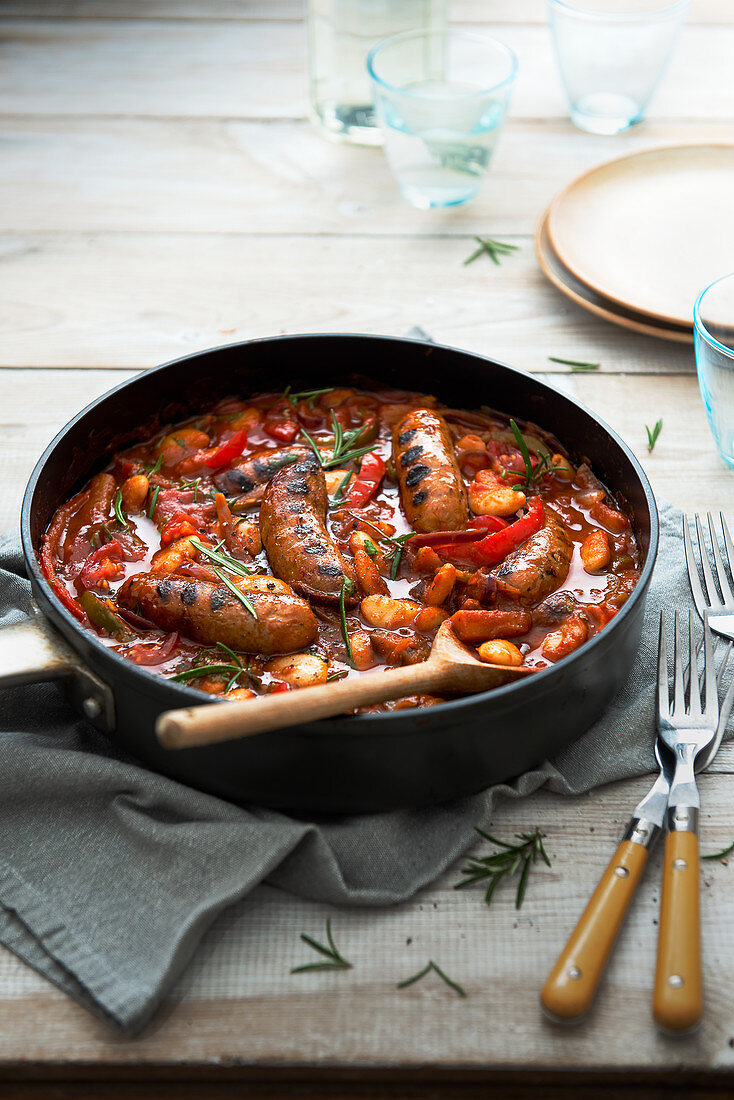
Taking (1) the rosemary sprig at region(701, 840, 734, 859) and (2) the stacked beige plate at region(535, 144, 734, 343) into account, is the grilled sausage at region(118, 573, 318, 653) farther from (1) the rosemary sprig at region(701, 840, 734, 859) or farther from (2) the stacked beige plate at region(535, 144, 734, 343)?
(2) the stacked beige plate at region(535, 144, 734, 343)

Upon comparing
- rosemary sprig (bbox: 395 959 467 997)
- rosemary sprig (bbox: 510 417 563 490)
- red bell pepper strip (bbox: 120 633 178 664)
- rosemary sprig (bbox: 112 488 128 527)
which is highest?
rosemary sprig (bbox: 510 417 563 490)

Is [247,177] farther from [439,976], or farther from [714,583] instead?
[439,976]

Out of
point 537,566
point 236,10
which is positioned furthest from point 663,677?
point 236,10

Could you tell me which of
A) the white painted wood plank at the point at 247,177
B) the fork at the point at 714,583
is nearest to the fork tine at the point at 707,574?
the fork at the point at 714,583

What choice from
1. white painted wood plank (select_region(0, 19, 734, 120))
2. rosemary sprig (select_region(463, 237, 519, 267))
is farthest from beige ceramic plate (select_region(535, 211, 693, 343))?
white painted wood plank (select_region(0, 19, 734, 120))

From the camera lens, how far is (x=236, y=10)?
507 cm

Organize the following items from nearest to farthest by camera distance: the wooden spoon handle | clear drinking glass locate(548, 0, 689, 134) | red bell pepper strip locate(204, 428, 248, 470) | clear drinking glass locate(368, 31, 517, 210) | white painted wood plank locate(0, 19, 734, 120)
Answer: the wooden spoon handle < red bell pepper strip locate(204, 428, 248, 470) < clear drinking glass locate(368, 31, 517, 210) < clear drinking glass locate(548, 0, 689, 134) < white painted wood plank locate(0, 19, 734, 120)

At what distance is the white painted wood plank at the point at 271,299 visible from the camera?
3.23m

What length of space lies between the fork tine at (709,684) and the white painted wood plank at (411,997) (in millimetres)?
316

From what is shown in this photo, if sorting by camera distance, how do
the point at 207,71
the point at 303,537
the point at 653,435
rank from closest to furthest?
the point at 303,537
the point at 653,435
the point at 207,71

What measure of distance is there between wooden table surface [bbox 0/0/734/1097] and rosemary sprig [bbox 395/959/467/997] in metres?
0.01

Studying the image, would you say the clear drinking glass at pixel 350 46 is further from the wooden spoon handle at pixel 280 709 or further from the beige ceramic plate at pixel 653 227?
the wooden spoon handle at pixel 280 709

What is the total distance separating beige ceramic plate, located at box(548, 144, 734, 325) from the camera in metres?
3.28

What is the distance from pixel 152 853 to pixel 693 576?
1275mm
